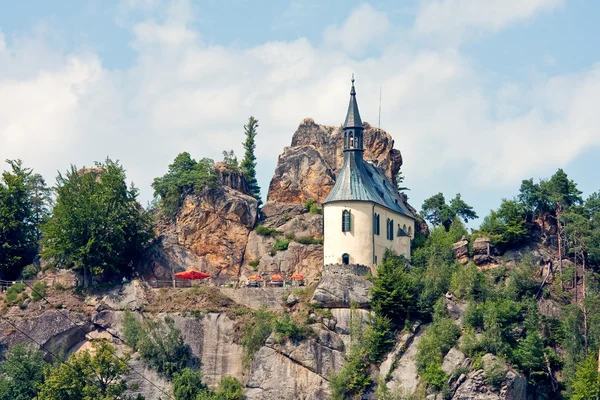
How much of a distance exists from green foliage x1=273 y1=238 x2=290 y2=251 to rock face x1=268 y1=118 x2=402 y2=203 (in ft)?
17.7

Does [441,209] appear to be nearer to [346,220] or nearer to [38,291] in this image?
[346,220]

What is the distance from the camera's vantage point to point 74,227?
108 meters

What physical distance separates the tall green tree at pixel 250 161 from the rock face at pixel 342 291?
17.0m

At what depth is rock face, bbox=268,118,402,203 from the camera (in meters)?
119

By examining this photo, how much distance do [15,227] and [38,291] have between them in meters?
7.13

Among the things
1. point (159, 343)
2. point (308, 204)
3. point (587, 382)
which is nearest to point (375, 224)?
point (308, 204)

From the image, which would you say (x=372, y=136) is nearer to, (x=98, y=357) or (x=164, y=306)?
(x=164, y=306)

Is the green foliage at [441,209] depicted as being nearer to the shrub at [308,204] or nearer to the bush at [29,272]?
the shrub at [308,204]

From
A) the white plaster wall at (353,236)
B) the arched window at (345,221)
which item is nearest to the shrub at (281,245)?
the white plaster wall at (353,236)

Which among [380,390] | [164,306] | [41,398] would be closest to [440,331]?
[380,390]

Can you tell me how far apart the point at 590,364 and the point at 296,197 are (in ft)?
102

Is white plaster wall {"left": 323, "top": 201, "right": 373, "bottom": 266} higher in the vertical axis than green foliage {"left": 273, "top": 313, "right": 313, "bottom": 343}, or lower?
higher

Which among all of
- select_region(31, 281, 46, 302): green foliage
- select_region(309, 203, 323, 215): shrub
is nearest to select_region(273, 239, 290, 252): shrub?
select_region(309, 203, 323, 215): shrub

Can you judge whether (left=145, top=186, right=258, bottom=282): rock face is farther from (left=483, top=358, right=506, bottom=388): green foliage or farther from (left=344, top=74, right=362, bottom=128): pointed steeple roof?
(left=483, top=358, right=506, bottom=388): green foliage
